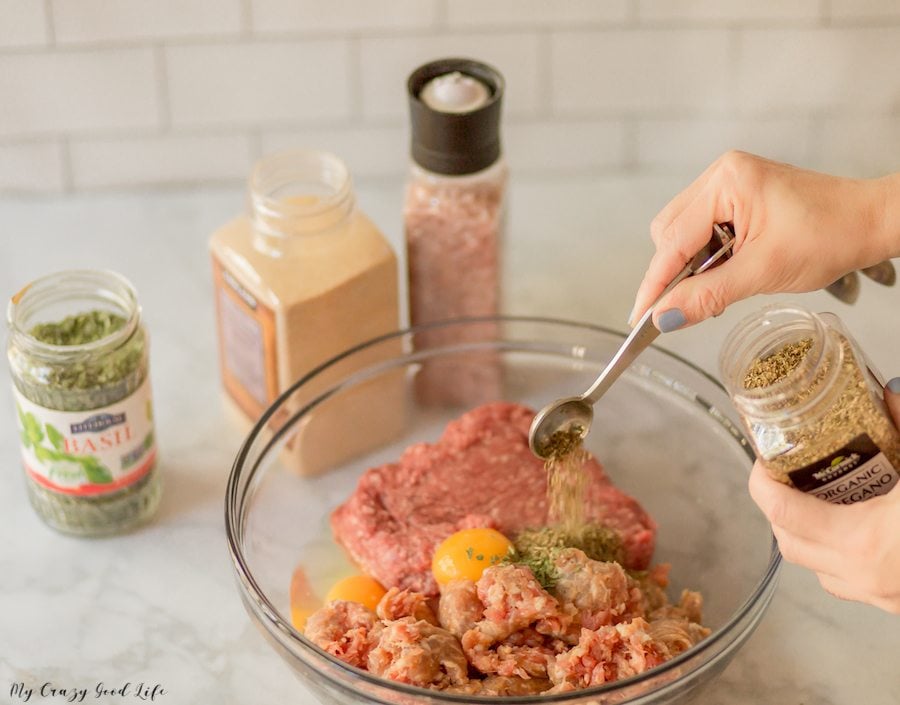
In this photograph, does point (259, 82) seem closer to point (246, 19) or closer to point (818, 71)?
point (246, 19)

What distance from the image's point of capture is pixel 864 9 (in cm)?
191

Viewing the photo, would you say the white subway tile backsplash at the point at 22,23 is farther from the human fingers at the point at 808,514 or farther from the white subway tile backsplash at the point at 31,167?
the human fingers at the point at 808,514

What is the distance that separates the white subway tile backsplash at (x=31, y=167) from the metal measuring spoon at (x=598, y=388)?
0.99 meters

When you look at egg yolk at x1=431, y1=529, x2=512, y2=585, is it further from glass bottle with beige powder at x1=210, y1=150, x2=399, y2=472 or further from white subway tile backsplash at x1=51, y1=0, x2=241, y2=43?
white subway tile backsplash at x1=51, y1=0, x2=241, y2=43

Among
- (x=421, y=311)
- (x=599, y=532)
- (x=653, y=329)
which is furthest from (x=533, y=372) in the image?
(x=653, y=329)

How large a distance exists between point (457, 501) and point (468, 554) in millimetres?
129

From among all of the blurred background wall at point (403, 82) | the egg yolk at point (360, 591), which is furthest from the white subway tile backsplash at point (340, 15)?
the egg yolk at point (360, 591)

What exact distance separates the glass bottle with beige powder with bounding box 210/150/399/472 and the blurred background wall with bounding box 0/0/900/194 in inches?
12.5

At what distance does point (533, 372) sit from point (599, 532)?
0.34 metres

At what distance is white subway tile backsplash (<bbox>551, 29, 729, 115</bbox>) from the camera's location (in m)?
1.93

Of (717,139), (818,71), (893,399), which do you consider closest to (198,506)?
(893,399)

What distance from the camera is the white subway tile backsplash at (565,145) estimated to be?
6.66 ft

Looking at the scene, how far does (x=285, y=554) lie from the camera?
5.09 feet

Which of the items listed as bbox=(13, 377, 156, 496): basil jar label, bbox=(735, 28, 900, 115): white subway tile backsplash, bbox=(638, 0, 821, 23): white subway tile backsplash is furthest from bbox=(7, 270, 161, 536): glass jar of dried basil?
bbox=(735, 28, 900, 115): white subway tile backsplash
